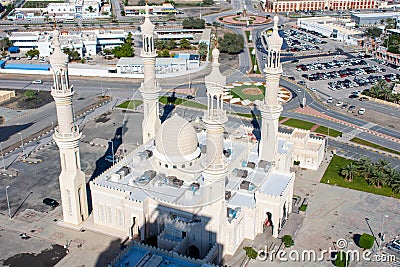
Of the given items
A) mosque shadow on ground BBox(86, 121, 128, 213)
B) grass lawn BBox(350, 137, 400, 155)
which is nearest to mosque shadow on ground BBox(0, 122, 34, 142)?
mosque shadow on ground BBox(86, 121, 128, 213)

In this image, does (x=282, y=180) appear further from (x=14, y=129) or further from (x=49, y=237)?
(x=14, y=129)

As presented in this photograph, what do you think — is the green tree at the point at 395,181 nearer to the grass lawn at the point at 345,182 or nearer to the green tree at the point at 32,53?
the grass lawn at the point at 345,182

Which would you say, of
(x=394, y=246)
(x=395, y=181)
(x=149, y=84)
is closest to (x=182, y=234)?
(x=149, y=84)

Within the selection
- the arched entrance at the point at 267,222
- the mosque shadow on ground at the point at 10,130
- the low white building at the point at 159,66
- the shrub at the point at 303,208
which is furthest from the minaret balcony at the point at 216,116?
the low white building at the point at 159,66

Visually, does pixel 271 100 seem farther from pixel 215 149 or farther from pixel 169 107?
pixel 169 107

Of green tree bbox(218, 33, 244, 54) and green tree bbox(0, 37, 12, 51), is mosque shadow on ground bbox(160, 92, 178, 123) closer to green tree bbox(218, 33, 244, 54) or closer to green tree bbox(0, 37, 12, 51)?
green tree bbox(218, 33, 244, 54)

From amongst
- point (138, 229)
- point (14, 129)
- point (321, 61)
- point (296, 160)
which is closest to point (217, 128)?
point (138, 229)
